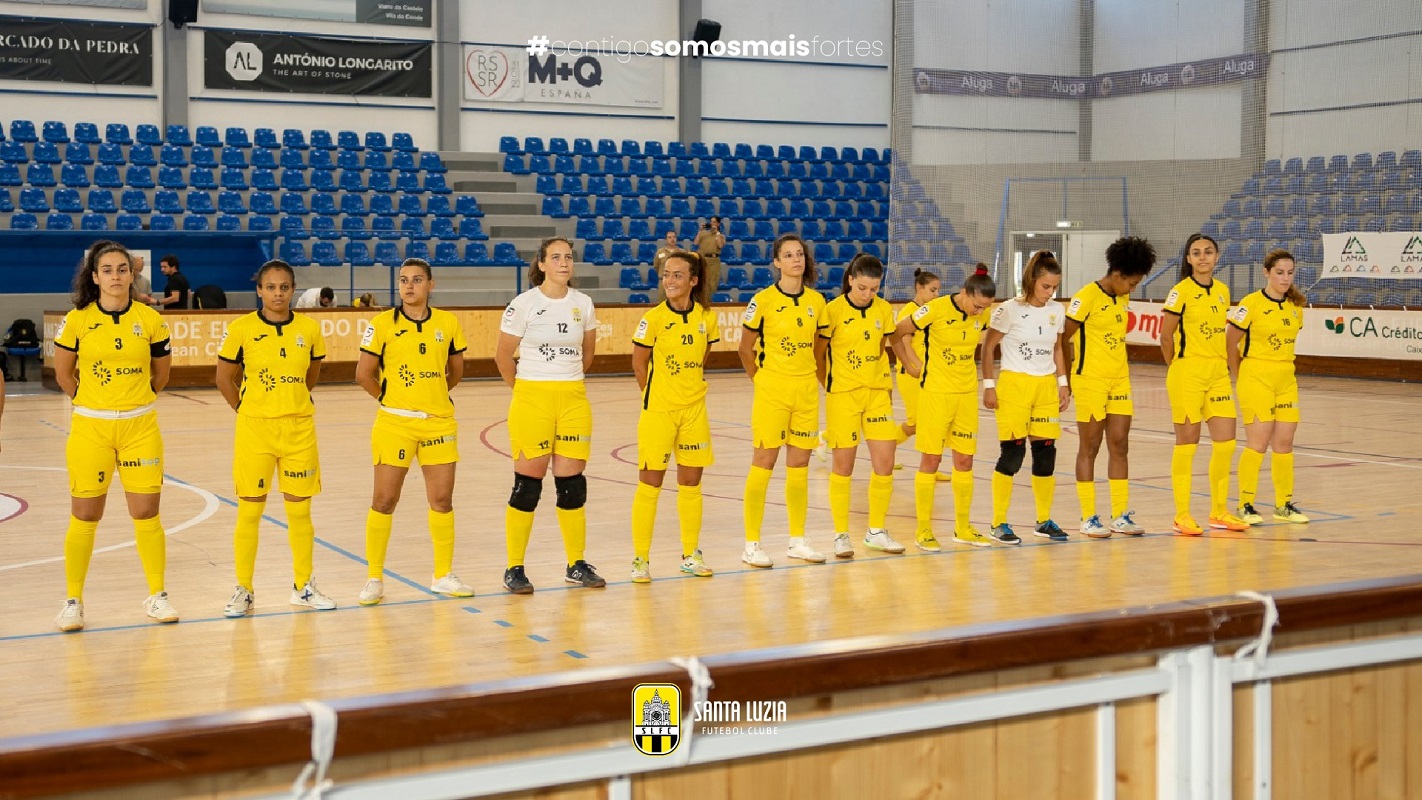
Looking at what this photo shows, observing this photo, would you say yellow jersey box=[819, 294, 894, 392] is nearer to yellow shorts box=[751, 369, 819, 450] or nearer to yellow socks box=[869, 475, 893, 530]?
yellow shorts box=[751, 369, 819, 450]

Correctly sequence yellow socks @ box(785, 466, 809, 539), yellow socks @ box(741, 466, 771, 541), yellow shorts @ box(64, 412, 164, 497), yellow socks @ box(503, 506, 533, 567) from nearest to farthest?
yellow shorts @ box(64, 412, 164, 497)
yellow socks @ box(503, 506, 533, 567)
yellow socks @ box(741, 466, 771, 541)
yellow socks @ box(785, 466, 809, 539)

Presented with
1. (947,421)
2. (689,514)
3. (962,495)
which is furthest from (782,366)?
(962,495)

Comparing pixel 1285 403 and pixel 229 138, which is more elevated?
pixel 229 138

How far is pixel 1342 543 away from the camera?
9148mm

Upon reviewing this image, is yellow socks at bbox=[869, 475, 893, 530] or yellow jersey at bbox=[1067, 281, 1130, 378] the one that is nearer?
yellow socks at bbox=[869, 475, 893, 530]

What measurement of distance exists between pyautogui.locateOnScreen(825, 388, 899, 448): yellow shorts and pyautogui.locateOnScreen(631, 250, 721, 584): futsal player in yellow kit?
0.97 m

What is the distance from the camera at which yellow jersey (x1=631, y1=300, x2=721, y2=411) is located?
7.71 metres

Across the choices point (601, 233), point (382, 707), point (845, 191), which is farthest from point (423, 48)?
point (382, 707)

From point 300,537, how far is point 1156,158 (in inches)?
938

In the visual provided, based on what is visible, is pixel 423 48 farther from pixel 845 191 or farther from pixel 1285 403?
pixel 1285 403

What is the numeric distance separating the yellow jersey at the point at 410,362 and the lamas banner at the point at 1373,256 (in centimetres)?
1915

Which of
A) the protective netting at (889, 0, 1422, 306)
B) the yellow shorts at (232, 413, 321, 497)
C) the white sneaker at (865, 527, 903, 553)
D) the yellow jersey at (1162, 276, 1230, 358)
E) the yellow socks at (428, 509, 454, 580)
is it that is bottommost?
→ the white sneaker at (865, 527, 903, 553)

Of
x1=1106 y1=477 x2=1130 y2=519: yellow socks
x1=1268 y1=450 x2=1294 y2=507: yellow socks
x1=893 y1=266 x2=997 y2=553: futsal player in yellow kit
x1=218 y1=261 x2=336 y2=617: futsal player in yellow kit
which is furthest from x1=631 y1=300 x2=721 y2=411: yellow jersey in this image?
x1=1268 y1=450 x2=1294 y2=507: yellow socks

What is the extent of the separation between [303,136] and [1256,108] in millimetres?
17384
